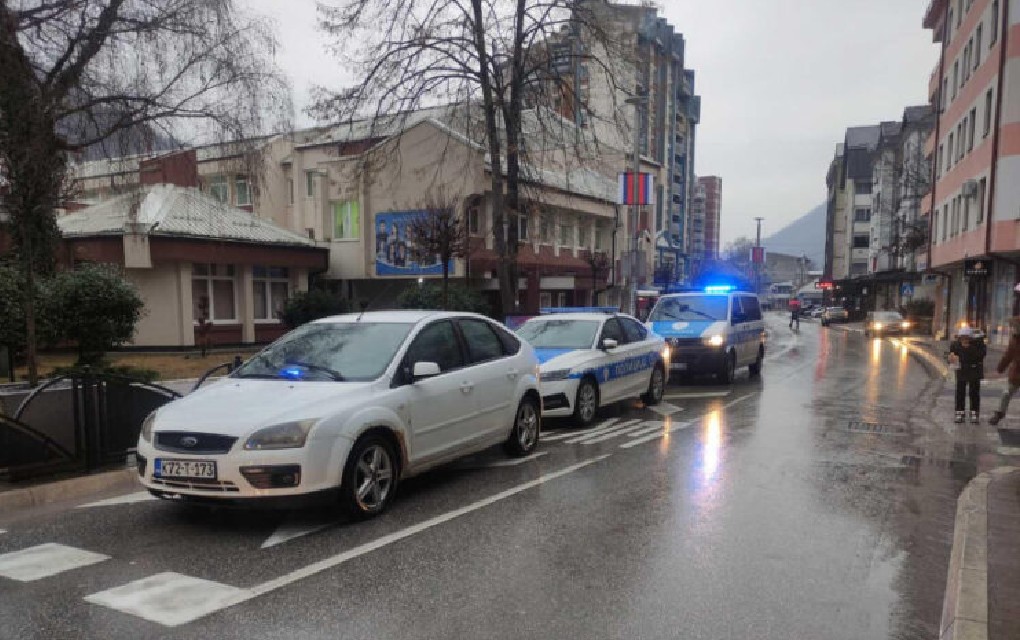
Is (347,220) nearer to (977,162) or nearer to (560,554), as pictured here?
(977,162)

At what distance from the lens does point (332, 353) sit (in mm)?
6406

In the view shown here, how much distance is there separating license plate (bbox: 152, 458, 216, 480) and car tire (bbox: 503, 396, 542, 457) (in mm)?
3541

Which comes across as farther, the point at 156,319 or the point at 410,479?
the point at 156,319

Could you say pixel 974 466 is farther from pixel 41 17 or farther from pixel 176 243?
pixel 176 243

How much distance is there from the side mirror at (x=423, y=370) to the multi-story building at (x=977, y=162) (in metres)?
20.9

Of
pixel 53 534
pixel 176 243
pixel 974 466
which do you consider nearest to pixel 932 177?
pixel 974 466

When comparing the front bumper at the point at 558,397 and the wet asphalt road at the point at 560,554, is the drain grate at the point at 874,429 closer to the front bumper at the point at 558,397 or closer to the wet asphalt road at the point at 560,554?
the wet asphalt road at the point at 560,554

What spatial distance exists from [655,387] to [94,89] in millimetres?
11285

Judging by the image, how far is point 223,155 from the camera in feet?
48.5

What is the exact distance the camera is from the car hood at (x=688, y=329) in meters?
14.8

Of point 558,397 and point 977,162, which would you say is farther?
point 977,162

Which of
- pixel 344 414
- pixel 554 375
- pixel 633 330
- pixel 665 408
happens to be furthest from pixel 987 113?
pixel 344 414

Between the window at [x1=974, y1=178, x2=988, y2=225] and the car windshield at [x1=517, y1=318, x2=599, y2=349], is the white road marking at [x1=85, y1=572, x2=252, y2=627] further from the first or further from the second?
the window at [x1=974, y1=178, x2=988, y2=225]

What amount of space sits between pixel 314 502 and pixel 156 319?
2086cm
